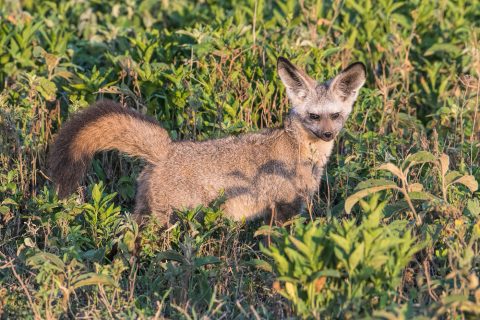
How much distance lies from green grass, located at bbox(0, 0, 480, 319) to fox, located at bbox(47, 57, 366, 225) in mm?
238

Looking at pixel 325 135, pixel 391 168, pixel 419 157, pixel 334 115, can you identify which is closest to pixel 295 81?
pixel 334 115

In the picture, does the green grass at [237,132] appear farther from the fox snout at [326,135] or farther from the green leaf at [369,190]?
the fox snout at [326,135]

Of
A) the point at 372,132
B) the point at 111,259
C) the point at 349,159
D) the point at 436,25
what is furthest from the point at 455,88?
the point at 111,259

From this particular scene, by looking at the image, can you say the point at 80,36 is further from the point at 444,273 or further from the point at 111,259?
the point at 444,273

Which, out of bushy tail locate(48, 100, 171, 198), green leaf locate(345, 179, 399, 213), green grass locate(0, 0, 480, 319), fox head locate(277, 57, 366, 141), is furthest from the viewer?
fox head locate(277, 57, 366, 141)

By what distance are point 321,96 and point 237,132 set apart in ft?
3.18

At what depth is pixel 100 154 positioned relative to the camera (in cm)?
830

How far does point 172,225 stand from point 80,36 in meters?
4.42

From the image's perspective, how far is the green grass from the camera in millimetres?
5238

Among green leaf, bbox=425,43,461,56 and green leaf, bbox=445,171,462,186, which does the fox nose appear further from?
green leaf, bbox=425,43,461,56

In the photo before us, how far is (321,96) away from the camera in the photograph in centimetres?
758

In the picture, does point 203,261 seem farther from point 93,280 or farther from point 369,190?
point 369,190

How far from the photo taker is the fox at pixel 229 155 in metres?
6.77

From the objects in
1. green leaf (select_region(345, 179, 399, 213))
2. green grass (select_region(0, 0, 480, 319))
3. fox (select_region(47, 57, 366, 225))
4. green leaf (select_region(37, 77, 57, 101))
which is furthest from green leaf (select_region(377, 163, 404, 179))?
green leaf (select_region(37, 77, 57, 101))
